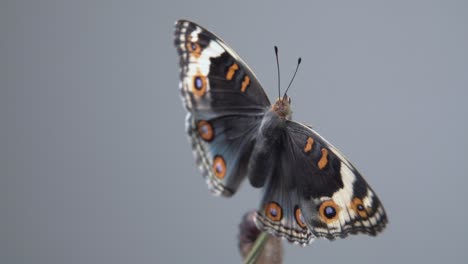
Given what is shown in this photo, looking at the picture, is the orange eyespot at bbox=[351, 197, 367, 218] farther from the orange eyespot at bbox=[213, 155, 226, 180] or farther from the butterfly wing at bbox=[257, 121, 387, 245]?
the orange eyespot at bbox=[213, 155, 226, 180]

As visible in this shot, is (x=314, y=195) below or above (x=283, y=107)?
below

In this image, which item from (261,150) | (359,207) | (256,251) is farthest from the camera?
(261,150)

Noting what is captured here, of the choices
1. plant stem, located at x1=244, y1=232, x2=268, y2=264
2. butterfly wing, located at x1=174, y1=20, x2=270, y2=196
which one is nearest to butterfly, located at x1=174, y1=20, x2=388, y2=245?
butterfly wing, located at x1=174, y1=20, x2=270, y2=196

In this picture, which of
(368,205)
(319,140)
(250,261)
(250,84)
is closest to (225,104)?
(250,84)

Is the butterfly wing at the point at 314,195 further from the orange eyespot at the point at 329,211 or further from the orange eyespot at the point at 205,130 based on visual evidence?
the orange eyespot at the point at 205,130

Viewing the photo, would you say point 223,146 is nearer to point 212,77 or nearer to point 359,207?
point 212,77

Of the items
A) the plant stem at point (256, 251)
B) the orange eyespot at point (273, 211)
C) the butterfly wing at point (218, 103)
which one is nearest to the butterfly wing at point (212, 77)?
the butterfly wing at point (218, 103)

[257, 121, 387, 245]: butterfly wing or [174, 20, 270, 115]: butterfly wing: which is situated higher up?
[174, 20, 270, 115]: butterfly wing

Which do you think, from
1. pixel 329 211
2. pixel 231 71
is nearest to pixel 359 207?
pixel 329 211
